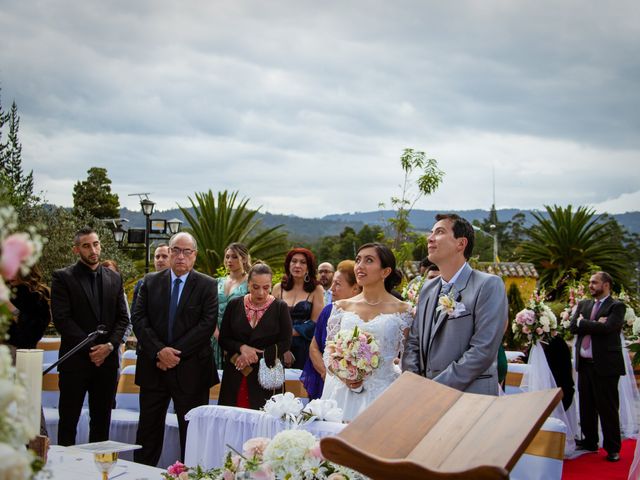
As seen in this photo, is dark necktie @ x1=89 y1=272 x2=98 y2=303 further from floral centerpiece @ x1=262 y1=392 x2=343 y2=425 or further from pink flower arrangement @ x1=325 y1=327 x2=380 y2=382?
floral centerpiece @ x1=262 y1=392 x2=343 y2=425

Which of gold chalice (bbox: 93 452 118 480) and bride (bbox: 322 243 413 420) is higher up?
bride (bbox: 322 243 413 420)

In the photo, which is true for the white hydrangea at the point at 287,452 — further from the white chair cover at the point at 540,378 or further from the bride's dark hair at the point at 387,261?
the white chair cover at the point at 540,378

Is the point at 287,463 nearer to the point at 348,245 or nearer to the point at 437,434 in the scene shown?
the point at 437,434

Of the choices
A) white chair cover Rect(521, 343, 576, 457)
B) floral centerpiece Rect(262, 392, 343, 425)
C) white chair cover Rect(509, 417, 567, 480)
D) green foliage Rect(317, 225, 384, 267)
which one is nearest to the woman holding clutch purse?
white chair cover Rect(509, 417, 567, 480)

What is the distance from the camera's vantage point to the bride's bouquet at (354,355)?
15.9 ft

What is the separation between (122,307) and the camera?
22.6 ft

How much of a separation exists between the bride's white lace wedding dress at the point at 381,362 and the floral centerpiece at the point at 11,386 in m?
3.70

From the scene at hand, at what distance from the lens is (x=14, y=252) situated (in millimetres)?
1397

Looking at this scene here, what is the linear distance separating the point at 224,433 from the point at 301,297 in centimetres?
328

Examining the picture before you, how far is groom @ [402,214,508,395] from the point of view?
4109 millimetres

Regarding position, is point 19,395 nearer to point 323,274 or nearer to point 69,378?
point 69,378

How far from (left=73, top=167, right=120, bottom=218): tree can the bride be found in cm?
3299

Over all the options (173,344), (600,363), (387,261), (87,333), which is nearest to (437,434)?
(387,261)

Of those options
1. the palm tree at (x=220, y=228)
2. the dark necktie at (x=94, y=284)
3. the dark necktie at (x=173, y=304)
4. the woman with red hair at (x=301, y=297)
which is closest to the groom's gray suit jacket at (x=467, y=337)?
the dark necktie at (x=173, y=304)
